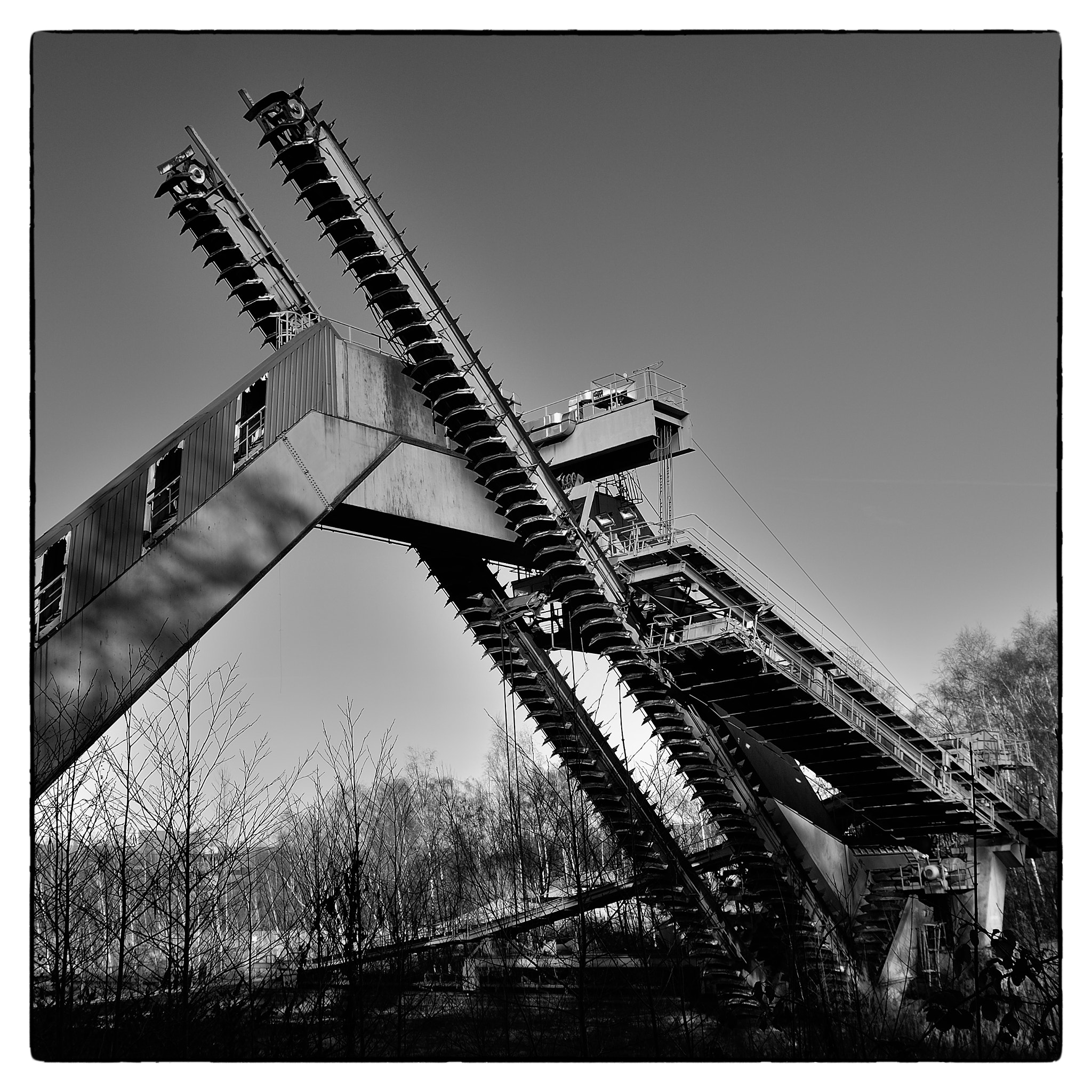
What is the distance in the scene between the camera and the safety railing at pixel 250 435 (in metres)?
16.1

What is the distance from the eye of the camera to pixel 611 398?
72.9ft

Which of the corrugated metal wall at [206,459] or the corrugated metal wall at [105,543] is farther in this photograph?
the corrugated metal wall at [206,459]

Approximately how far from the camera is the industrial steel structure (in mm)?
15180

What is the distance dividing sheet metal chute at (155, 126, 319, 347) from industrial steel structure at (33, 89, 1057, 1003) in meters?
0.04

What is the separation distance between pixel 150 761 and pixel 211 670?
4.25 ft

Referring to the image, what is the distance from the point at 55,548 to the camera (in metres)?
13.9

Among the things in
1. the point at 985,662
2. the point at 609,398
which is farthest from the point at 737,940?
the point at 609,398

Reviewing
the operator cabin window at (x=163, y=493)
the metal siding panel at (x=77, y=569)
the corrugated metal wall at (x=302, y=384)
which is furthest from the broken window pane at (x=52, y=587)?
the corrugated metal wall at (x=302, y=384)

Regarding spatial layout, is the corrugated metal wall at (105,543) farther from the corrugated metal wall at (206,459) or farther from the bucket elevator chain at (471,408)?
the bucket elevator chain at (471,408)

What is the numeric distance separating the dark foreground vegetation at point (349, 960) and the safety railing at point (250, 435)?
10.2ft

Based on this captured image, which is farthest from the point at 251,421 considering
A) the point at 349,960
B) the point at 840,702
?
the point at 840,702

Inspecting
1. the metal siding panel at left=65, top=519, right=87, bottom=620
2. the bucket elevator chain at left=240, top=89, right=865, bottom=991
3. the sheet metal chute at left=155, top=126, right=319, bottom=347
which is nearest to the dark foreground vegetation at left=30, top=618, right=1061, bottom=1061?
the metal siding panel at left=65, top=519, right=87, bottom=620
